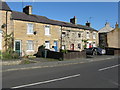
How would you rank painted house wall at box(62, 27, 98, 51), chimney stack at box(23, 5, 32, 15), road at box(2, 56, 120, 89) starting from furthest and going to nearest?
painted house wall at box(62, 27, 98, 51)
chimney stack at box(23, 5, 32, 15)
road at box(2, 56, 120, 89)

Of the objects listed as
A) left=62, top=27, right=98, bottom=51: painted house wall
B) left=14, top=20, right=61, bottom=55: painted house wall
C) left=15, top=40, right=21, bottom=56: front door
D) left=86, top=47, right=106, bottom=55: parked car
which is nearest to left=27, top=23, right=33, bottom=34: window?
left=14, top=20, right=61, bottom=55: painted house wall

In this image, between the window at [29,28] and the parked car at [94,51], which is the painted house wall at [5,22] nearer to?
the window at [29,28]

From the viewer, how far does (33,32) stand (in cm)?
2619

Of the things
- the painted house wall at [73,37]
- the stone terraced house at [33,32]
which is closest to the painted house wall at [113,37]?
the painted house wall at [73,37]

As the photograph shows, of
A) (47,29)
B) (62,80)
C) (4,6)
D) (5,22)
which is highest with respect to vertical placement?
(4,6)

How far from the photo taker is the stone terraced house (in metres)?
22.7

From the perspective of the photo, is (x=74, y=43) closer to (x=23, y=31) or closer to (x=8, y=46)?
(x=23, y=31)

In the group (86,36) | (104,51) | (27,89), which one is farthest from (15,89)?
(86,36)

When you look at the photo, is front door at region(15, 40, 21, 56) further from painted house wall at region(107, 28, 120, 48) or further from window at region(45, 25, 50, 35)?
painted house wall at region(107, 28, 120, 48)

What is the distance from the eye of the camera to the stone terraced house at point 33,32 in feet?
74.6

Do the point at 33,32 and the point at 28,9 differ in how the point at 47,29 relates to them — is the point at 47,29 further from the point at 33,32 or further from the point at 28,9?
the point at 28,9

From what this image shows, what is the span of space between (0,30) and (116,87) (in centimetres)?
1794

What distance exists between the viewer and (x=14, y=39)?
2356 cm

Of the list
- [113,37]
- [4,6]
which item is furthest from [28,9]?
[113,37]
